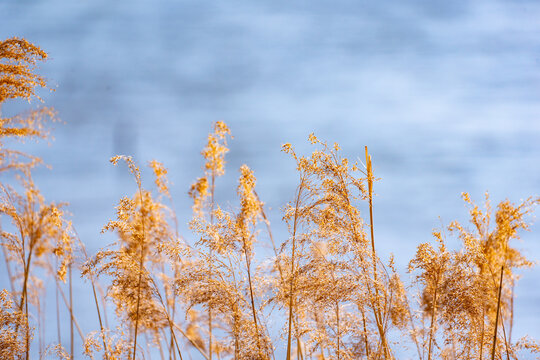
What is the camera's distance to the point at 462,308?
506 cm

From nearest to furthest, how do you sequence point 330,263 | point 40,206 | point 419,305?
point 330,263, point 419,305, point 40,206

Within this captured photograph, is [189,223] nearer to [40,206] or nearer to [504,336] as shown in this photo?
[40,206]

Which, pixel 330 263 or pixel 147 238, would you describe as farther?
pixel 147 238

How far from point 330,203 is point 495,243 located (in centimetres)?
176

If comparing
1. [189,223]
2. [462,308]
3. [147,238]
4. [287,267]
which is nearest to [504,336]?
[462,308]

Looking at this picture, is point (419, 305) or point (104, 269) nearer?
point (104, 269)

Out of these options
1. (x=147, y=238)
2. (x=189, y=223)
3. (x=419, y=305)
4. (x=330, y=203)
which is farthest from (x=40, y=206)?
(x=419, y=305)

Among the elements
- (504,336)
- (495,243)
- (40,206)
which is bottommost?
(504,336)

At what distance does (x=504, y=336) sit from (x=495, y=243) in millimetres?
920

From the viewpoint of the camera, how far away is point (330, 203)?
507 cm

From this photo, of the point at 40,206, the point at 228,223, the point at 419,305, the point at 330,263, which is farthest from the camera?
the point at 40,206

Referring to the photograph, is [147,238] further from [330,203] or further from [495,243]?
[495,243]

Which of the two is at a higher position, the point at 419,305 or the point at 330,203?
the point at 330,203

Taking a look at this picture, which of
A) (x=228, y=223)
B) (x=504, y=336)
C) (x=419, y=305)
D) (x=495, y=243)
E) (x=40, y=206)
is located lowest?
(x=504, y=336)
